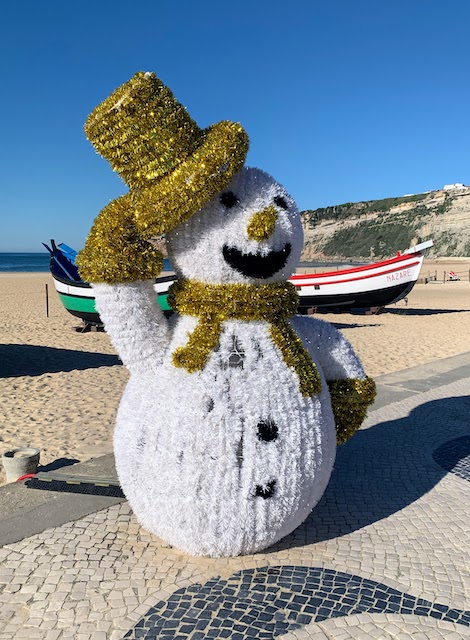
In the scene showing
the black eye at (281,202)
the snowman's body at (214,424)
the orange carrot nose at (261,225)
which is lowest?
the snowman's body at (214,424)

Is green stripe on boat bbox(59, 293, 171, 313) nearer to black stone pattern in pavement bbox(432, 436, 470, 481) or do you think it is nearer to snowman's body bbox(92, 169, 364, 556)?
black stone pattern in pavement bbox(432, 436, 470, 481)

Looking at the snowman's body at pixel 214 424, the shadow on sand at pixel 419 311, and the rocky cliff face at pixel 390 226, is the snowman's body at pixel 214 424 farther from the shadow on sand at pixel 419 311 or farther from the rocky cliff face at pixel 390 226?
the rocky cliff face at pixel 390 226

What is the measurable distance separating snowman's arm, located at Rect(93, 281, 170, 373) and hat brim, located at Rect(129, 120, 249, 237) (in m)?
0.39

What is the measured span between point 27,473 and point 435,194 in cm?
12357

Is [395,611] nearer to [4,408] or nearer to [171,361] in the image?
[171,361]

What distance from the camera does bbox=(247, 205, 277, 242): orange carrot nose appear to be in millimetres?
3447

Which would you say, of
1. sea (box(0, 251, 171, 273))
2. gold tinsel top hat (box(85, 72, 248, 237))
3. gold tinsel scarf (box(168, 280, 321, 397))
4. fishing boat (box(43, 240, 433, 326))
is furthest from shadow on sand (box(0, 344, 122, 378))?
sea (box(0, 251, 171, 273))

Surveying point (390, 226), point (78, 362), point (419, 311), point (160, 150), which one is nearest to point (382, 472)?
point (160, 150)

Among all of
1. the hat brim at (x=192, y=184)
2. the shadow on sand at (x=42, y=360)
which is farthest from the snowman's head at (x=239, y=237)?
the shadow on sand at (x=42, y=360)

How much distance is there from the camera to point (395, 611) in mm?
3160

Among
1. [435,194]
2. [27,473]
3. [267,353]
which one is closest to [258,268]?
[267,353]

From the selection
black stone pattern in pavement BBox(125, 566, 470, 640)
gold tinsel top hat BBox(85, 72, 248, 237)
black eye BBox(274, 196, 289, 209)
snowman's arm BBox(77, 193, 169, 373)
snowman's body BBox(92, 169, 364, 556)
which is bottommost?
black stone pattern in pavement BBox(125, 566, 470, 640)

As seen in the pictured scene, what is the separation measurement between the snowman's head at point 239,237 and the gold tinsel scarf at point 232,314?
8 centimetres

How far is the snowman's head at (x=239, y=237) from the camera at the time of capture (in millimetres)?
3482
